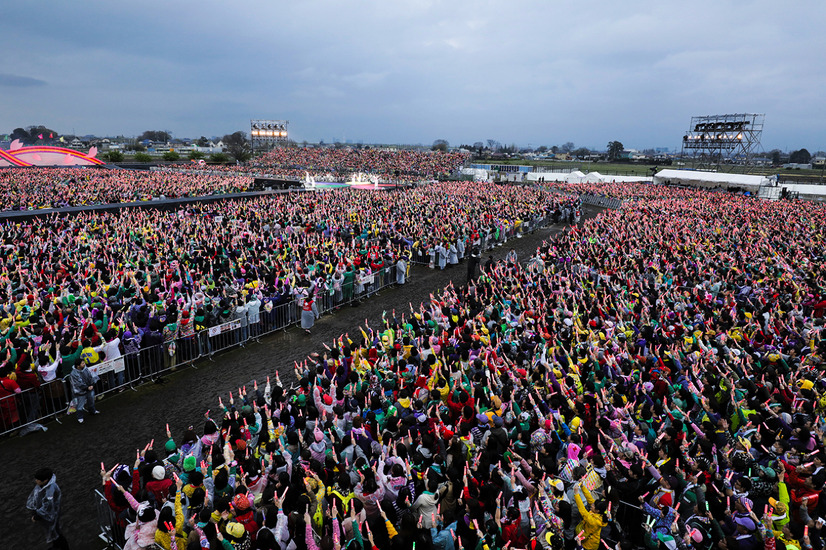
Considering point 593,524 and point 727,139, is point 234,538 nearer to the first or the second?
point 593,524

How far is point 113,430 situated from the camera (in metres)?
8.92

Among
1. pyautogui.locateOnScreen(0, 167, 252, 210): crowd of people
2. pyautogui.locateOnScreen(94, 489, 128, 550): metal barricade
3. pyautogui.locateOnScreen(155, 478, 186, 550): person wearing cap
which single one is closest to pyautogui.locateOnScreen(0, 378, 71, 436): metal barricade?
pyautogui.locateOnScreen(94, 489, 128, 550): metal barricade

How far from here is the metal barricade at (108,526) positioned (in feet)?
20.2

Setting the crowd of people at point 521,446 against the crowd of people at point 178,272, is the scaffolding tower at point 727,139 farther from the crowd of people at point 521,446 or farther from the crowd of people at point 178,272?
the crowd of people at point 521,446

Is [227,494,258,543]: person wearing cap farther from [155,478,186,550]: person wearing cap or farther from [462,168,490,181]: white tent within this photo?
[462,168,490,181]: white tent

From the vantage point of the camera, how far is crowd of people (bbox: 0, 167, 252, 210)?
30078 millimetres

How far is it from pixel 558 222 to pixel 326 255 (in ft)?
74.2

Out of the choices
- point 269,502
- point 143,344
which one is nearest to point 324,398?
point 269,502

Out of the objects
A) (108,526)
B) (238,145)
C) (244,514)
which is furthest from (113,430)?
(238,145)

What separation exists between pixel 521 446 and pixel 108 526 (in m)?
5.84

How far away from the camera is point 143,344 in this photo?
35.5ft

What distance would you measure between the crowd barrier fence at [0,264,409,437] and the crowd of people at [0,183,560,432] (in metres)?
0.04

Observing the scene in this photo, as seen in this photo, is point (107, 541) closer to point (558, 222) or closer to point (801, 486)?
point (801, 486)

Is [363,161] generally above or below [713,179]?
above
